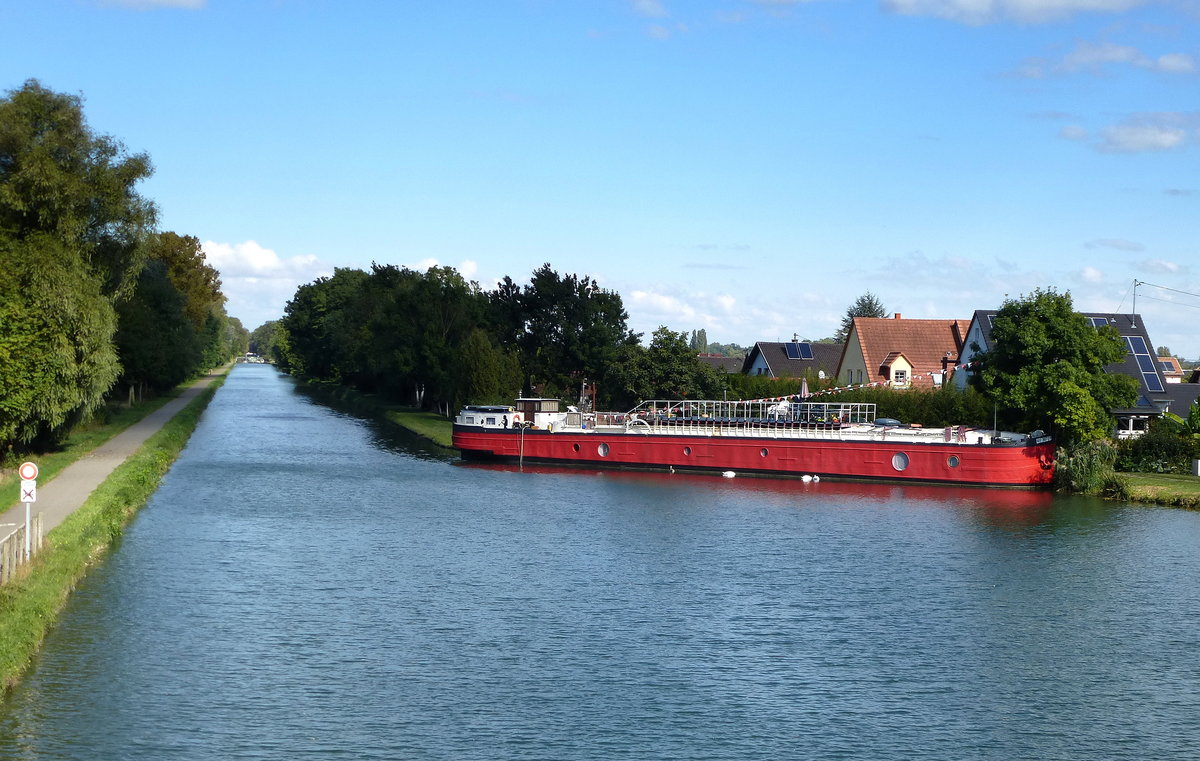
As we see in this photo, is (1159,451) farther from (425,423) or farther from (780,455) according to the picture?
(425,423)

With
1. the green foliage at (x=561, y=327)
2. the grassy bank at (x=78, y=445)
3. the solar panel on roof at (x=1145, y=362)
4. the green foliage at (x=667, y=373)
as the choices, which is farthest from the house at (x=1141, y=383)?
the grassy bank at (x=78, y=445)

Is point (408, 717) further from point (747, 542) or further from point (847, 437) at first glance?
point (847, 437)

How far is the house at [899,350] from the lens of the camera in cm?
9444

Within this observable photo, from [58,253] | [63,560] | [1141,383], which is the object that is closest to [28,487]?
[63,560]

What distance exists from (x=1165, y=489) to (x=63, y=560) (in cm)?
4739

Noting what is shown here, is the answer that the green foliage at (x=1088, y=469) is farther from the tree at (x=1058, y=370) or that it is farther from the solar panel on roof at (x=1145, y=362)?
the solar panel on roof at (x=1145, y=362)

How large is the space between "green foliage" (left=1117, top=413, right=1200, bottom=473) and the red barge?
3.85 meters

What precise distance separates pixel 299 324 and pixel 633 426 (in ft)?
426

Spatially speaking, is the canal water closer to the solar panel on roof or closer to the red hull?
the red hull

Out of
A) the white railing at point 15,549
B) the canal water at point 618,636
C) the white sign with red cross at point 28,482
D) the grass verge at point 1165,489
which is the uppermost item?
the white sign with red cross at point 28,482

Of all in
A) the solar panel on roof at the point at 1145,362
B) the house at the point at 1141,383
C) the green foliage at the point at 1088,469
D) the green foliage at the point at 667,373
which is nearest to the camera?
the green foliage at the point at 1088,469

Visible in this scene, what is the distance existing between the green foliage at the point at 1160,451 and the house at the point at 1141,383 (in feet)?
6.47

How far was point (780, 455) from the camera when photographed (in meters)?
67.0

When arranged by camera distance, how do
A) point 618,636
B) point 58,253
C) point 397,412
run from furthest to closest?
→ point 397,412 → point 58,253 → point 618,636
